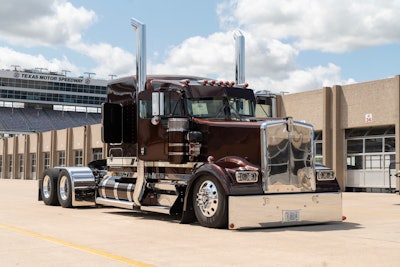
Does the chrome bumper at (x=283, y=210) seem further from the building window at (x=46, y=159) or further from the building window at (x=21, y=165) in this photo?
the building window at (x=21, y=165)

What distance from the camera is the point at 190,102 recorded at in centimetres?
1198

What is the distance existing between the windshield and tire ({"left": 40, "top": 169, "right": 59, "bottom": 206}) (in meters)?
6.45

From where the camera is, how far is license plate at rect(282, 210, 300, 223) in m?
10.6

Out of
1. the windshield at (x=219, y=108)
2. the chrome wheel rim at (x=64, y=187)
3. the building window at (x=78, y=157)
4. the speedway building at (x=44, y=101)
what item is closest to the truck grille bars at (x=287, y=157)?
the windshield at (x=219, y=108)

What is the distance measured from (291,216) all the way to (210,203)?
1453 mm

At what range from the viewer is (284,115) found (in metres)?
34.3

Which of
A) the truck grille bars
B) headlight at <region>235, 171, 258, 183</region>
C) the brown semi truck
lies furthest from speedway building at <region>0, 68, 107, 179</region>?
headlight at <region>235, 171, 258, 183</region>

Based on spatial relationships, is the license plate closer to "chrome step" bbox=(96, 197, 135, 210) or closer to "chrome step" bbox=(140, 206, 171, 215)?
"chrome step" bbox=(140, 206, 171, 215)

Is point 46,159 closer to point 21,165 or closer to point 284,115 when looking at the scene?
point 21,165

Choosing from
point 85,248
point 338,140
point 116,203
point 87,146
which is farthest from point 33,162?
point 85,248

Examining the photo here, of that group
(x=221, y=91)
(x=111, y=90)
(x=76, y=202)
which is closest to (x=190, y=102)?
(x=221, y=91)

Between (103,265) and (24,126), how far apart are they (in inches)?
4140

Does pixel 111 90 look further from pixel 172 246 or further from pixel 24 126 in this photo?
pixel 24 126

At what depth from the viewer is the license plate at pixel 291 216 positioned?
10.6 metres
